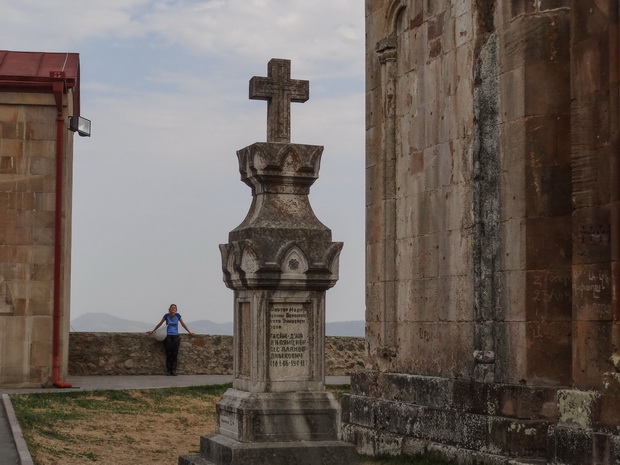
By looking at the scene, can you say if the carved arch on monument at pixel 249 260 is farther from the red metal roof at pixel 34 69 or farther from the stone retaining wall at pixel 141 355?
the stone retaining wall at pixel 141 355

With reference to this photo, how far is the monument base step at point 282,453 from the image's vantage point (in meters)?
10.9

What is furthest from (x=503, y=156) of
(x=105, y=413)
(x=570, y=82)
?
(x=105, y=413)

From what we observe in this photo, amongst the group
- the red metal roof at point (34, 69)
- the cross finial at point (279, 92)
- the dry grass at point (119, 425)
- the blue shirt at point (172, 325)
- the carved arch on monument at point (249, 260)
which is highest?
the red metal roof at point (34, 69)

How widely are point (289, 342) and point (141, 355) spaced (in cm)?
1373

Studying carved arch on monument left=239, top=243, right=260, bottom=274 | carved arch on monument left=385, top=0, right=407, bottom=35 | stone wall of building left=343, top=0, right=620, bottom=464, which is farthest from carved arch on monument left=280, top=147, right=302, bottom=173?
carved arch on monument left=385, top=0, right=407, bottom=35

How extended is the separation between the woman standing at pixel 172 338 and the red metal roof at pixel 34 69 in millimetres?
5250

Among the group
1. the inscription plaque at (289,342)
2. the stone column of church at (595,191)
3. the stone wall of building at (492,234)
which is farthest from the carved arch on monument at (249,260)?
the stone column of church at (595,191)

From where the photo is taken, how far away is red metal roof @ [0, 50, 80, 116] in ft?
68.4

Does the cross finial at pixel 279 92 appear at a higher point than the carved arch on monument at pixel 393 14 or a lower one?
lower

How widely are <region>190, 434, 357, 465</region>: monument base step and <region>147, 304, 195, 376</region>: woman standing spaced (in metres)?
12.8

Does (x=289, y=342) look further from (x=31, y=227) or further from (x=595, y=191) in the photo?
(x=31, y=227)

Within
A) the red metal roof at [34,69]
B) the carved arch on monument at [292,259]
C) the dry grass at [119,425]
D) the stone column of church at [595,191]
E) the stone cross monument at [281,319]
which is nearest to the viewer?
the stone column of church at [595,191]

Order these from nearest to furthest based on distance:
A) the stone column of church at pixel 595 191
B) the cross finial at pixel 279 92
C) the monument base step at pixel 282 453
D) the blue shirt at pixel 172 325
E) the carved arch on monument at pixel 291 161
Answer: the stone column of church at pixel 595 191
the monument base step at pixel 282 453
the carved arch on monument at pixel 291 161
the cross finial at pixel 279 92
the blue shirt at pixel 172 325

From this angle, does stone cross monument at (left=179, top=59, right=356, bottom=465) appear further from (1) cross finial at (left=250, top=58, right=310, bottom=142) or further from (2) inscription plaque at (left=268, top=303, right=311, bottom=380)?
(1) cross finial at (left=250, top=58, right=310, bottom=142)
